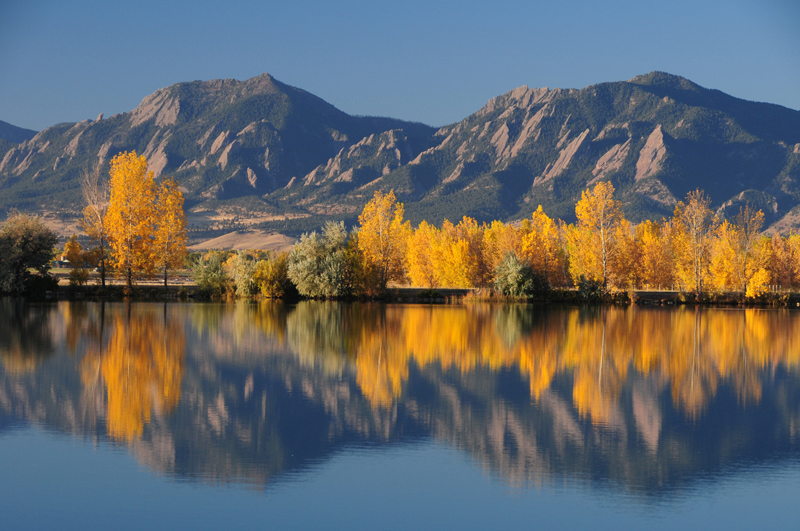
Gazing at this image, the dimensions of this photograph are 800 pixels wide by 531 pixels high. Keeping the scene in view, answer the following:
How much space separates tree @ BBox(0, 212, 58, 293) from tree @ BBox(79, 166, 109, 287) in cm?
289

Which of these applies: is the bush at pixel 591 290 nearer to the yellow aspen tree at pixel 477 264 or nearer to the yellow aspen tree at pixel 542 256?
the yellow aspen tree at pixel 542 256

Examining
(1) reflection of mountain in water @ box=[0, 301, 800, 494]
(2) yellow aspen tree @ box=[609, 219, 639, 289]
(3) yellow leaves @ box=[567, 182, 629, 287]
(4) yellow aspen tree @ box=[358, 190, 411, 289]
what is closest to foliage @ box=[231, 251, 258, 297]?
(4) yellow aspen tree @ box=[358, 190, 411, 289]

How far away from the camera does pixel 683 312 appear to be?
161 feet

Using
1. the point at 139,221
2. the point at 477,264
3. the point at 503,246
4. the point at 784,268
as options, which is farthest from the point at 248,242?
the point at 784,268

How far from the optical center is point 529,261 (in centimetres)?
6138

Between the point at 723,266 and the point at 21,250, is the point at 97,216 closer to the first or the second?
the point at 21,250

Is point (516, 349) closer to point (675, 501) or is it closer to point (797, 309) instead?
point (675, 501)

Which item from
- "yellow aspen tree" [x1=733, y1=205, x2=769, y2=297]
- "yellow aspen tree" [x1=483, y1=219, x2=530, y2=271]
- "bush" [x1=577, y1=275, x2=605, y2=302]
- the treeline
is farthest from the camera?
"yellow aspen tree" [x1=483, y1=219, x2=530, y2=271]

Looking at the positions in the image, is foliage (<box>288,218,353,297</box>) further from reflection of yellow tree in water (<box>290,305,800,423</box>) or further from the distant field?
the distant field

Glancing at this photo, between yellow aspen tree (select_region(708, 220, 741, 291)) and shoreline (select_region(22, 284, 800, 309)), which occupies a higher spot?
yellow aspen tree (select_region(708, 220, 741, 291))

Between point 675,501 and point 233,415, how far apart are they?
8332 mm

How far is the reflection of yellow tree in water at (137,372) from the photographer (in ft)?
47.9

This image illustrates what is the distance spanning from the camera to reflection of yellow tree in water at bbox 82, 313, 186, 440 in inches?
575

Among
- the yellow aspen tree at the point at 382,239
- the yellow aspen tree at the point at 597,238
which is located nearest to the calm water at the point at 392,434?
the yellow aspen tree at the point at 382,239
